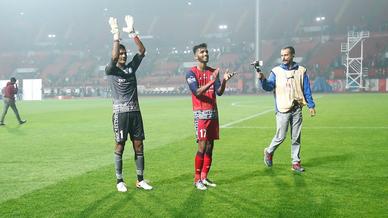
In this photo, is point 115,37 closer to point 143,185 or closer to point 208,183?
point 143,185

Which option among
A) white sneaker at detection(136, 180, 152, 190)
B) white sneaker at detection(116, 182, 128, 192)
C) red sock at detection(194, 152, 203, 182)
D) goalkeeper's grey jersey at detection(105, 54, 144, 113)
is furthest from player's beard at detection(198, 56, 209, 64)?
white sneaker at detection(116, 182, 128, 192)

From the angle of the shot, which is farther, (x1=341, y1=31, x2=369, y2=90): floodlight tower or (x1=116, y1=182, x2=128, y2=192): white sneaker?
(x1=341, y1=31, x2=369, y2=90): floodlight tower

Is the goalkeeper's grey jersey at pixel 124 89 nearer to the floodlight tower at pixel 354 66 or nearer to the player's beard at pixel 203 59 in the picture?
the player's beard at pixel 203 59

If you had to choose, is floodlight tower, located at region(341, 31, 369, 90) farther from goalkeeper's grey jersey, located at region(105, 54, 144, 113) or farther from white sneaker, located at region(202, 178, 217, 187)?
goalkeeper's grey jersey, located at region(105, 54, 144, 113)

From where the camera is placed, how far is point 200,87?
6352 millimetres

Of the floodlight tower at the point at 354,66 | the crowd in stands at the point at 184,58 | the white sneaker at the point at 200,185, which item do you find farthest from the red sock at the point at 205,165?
the crowd in stands at the point at 184,58

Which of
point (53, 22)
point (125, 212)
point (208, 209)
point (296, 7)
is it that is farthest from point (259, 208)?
point (53, 22)

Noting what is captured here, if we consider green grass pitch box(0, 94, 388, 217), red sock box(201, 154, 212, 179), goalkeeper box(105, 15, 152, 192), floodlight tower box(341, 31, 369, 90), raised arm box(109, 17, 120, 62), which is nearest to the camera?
green grass pitch box(0, 94, 388, 217)

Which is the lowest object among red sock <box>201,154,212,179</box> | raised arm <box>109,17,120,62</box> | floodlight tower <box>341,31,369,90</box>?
red sock <box>201,154,212,179</box>

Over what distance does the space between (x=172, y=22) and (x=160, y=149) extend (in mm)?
59645

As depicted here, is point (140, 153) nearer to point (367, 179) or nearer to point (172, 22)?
point (367, 179)

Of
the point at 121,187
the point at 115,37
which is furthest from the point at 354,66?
the point at 115,37

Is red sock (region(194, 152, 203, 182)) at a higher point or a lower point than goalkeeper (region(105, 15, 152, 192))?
lower

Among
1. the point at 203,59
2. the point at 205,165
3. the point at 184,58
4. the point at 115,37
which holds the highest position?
the point at 184,58
